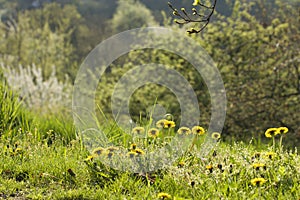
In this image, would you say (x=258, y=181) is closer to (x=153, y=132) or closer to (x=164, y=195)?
(x=164, y=195)

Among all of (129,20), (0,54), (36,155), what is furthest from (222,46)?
(129,20)

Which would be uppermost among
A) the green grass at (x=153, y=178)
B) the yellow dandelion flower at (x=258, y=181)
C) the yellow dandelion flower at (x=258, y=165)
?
the yellow dandelion flower at (x=258, y=165)

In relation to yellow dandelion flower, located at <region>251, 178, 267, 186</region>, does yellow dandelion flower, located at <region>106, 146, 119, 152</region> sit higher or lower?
lower

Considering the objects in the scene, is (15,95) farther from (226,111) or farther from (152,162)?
(226,111)

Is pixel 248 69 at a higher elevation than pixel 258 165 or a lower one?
higher

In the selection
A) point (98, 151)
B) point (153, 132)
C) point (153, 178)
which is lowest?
point (153, 178)

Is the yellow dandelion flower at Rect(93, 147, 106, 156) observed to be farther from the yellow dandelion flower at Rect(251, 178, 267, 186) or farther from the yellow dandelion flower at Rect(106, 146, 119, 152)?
the yellow dandelion flower at Rect(251, 178, 267, 186)

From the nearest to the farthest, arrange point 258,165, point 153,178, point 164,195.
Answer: point 164,195 < point 258,165 < point 153,178

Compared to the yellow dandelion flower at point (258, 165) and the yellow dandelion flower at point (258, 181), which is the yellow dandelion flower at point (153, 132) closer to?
the yellow dandelion flower at point (258, 165)

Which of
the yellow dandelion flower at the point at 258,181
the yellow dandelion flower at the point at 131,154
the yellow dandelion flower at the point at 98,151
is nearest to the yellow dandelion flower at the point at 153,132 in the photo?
the yellow dandelion flower at the point at 131,154

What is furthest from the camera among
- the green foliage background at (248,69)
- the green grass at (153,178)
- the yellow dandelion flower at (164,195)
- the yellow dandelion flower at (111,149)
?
the green foliage background at (248,69)

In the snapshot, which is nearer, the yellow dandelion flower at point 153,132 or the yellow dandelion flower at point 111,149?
the yellow dandelion flower at point 111,149

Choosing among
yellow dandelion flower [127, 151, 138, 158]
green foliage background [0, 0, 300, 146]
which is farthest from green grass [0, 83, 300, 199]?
green foliage background [0, 0, 300, 146]

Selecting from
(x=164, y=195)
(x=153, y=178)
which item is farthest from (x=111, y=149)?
(x=164, y=195)
